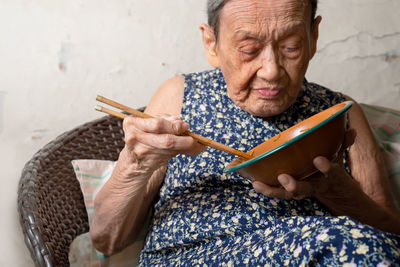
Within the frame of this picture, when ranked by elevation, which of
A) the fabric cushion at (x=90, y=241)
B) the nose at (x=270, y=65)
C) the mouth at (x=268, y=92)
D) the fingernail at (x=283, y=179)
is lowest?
the fabric cushion at (x=90, y=241)

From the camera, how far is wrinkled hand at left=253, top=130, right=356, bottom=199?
1.17 meters

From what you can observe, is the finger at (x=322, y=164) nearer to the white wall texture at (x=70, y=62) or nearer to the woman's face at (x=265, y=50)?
the woman's face at (x=265, y=50)

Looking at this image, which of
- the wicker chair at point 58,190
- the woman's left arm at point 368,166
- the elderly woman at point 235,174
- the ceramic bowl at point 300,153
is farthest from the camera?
the woman's left arm at point 368,166

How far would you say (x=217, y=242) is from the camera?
1.37 m

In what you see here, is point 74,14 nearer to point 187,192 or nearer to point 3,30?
point 3,30

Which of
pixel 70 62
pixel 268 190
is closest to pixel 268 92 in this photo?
pixel 268 190

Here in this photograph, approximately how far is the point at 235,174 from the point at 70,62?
2.99 ft

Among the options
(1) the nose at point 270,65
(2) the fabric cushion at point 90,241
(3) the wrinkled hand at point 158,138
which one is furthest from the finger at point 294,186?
(2) the fabric cushion at point 90,241

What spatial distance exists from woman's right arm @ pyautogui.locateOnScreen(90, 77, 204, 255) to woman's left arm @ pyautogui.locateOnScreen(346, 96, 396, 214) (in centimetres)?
61

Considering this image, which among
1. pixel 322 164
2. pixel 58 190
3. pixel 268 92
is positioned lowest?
pixel 58 190

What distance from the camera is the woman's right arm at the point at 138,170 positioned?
112 centimetres

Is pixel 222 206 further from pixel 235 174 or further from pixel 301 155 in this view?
pixel 301 155

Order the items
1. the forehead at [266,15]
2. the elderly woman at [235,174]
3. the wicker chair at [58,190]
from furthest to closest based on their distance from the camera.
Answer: the wicker chair at [58,190] → the forehead at [266,15] → the elderly woman at [235,174]

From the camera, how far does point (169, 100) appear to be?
62.7 inches
